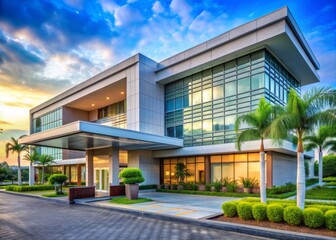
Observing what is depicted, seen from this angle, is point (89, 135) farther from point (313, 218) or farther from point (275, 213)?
point (313, 218)

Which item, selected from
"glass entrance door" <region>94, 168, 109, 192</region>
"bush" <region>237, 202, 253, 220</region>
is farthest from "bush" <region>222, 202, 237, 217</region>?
"glass entrance door" <region>94, 168, 109, 192</region>

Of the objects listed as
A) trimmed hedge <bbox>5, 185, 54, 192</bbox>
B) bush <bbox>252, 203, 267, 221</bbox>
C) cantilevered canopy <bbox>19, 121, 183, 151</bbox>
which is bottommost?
trimmed hedge <bbox>5, 185, 54, 192</bbox>

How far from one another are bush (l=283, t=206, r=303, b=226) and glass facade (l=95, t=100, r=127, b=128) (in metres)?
25.2

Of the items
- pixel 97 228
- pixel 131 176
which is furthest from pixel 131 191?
pixel 97 228

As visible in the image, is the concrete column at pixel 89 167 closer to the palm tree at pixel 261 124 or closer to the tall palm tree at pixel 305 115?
the palm tree at pixel 261 124

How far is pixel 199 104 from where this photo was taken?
27.3m

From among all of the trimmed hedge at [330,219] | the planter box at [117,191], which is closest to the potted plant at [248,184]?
the planter box at [117,191]

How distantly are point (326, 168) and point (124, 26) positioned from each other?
48.6m

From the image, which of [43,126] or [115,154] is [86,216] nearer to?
[115,154]

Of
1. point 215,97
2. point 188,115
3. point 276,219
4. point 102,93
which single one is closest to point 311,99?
point 276,219

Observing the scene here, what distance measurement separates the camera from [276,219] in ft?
33.1

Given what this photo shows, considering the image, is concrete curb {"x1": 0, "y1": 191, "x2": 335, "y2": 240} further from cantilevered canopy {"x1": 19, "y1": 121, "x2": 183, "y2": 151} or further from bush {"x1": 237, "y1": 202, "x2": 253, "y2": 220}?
cantilevered canopy {"x1": 19, "y1": 121, "x2": 183, "y2": 151}

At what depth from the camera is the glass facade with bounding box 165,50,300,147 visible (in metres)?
23.2

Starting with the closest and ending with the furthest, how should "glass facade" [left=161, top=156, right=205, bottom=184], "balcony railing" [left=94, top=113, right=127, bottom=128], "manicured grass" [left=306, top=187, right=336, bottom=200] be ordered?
"manicured grass" [left=306, top=187, right=336, bottom=200] → "glass facade" [left=161, top=156, right=205, bottom=184] → "balcony railing" [left=94, top=113, right=127, bottom=128]
